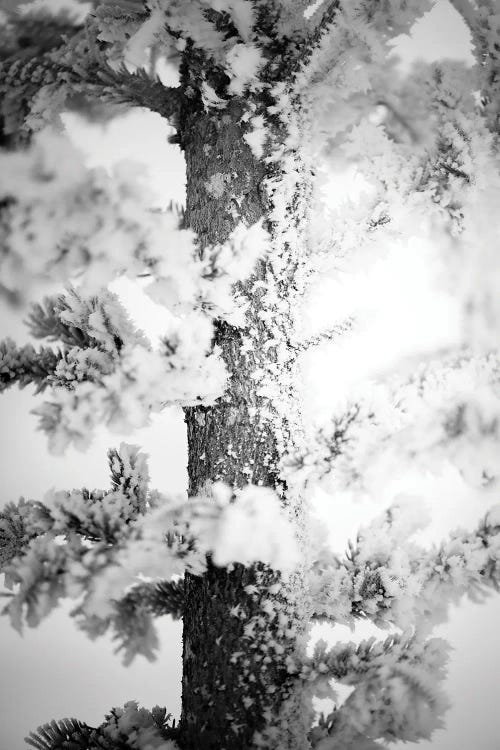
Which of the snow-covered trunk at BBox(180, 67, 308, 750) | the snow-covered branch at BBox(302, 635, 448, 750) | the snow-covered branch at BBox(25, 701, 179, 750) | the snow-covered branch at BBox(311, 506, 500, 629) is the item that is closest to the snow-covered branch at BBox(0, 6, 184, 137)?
the snow-covered trunk at BBox(180, 67, 308, 750)

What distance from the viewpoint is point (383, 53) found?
5.86 ft

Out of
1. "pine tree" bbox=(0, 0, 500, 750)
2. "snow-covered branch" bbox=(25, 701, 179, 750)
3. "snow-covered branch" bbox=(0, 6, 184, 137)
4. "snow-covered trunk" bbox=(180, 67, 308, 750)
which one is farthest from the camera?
"snow-covered branch" bbox=(0, 6, 184, 137)

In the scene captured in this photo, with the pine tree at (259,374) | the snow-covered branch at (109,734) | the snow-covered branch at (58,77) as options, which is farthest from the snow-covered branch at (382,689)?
the snow-covered branch at (58,77)

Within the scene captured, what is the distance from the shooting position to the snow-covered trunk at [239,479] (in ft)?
4.76

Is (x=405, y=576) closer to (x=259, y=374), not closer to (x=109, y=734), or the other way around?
(x=259, y=374)

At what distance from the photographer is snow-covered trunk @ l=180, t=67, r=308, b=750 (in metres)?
1.45

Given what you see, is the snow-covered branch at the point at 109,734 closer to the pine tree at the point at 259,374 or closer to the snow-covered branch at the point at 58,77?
the pine tree at the point at 259,374

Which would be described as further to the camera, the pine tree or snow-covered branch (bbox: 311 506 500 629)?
snow-covered branch (bbox: 311 506 500 629)

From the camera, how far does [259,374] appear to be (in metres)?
1.67

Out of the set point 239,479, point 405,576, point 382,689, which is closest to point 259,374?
point 239,479

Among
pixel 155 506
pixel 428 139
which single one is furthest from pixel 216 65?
pixel 155 506

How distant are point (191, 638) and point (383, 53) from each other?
7.59 feet

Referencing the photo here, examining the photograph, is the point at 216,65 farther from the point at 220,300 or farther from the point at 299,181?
the point at 220,300

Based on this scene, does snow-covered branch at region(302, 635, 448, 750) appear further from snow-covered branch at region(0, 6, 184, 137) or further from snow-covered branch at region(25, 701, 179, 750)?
snow-covered branch at region(0, 6, 184, 137)
